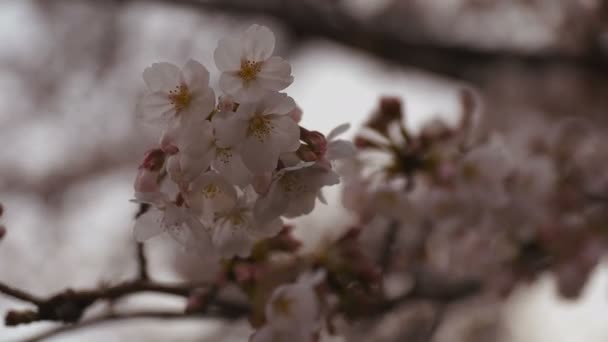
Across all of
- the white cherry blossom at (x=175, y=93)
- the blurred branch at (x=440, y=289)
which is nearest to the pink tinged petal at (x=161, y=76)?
the white cherry blossom at (x=175, y=93)

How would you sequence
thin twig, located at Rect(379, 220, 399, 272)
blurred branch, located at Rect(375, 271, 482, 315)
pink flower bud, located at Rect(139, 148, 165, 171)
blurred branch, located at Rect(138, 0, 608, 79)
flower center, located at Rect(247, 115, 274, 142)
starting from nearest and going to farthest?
flower center, located at Rect(247, 115, 274, 142)
pink flower bud, located at Rect(139, 148, 165, 171)
thin twig, located at Rect(379, 220, 399, 272)
blurred branch, located at Rect(375, 271, 482, 315)
blurred branch, located at Rect(138, 0, 608, 79)

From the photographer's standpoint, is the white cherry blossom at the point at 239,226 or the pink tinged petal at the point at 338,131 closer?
the white cherry blossom at the point at 239,226

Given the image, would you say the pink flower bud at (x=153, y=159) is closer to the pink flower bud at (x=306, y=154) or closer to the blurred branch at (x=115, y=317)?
the pink flower bud at (x=306, y=154)

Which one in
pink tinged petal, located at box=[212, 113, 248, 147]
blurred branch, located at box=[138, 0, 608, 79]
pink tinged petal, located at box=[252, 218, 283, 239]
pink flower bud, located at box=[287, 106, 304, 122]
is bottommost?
pink tinged petal, located at box=[252, 218, 283, 239]

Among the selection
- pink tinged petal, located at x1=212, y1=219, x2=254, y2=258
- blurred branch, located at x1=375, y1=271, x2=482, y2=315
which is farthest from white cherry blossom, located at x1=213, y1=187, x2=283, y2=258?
blurred branch, located at x1=375, y1=271, x2=482, y2=315

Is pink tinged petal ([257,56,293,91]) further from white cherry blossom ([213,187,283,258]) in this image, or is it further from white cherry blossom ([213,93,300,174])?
white cherry blossom ([213,187,283,258])

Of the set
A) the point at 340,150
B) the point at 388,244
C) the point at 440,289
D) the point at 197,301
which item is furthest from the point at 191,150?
the point at 440,289
